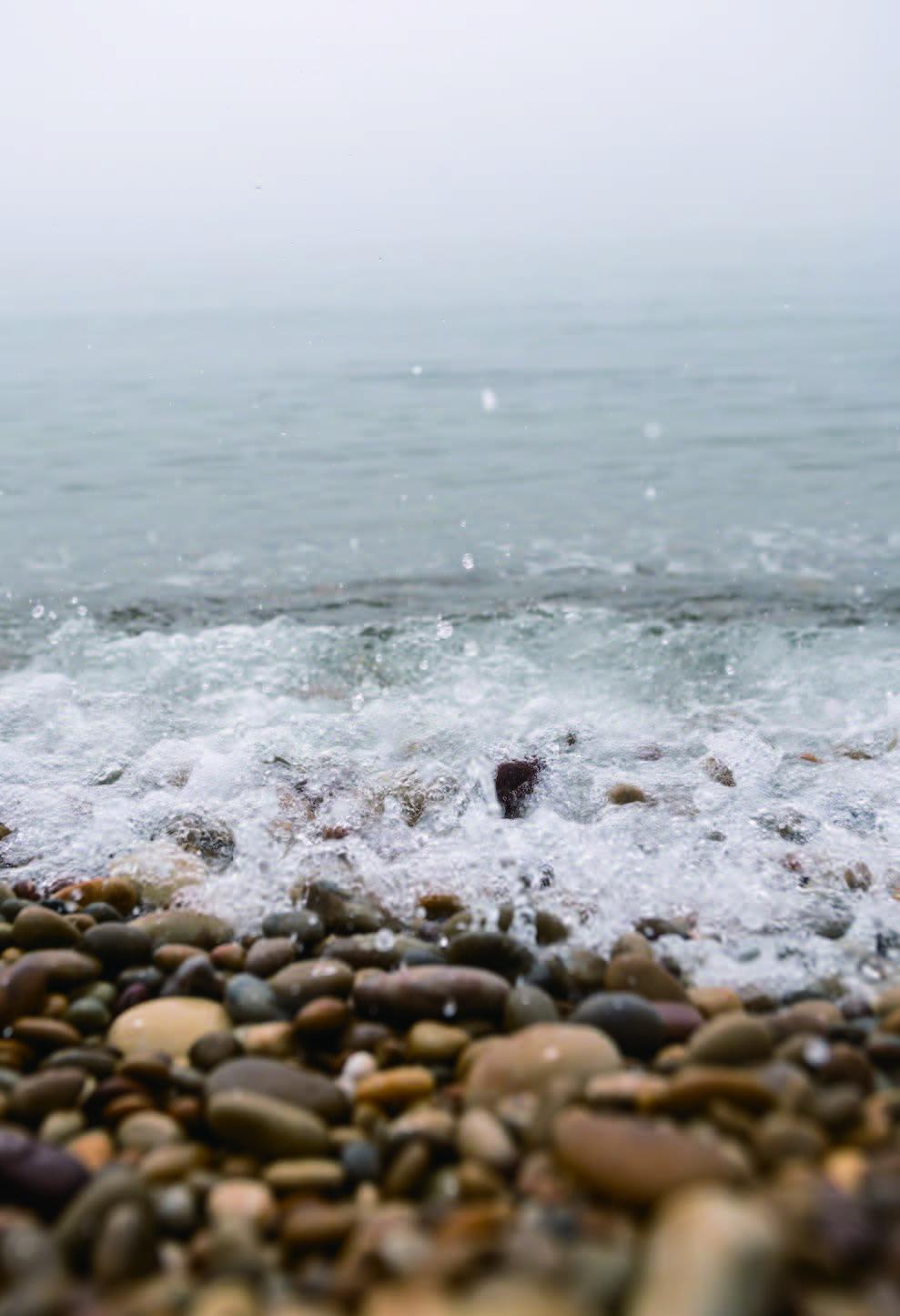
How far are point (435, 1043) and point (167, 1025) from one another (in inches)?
27.7

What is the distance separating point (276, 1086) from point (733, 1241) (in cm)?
119

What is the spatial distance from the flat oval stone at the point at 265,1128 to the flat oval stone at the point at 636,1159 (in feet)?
1.80

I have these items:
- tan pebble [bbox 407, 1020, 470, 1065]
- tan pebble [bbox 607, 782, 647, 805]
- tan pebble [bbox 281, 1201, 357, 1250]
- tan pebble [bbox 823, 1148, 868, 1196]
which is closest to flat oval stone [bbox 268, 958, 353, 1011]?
tan pebble [bbox 407, 1020, 470, 1065]

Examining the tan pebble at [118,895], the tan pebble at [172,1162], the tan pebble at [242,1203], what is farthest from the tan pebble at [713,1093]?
the tan pebble at [118,895]

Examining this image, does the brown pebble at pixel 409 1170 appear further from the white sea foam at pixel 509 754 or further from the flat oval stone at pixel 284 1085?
the white sea foam at pixel 509 754

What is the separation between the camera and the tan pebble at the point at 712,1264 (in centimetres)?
155

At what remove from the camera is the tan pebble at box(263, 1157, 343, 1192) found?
2.21 m

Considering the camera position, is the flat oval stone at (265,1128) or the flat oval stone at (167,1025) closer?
the flat oval stone at (265,1128)

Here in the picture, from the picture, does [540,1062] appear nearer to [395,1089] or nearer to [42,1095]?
[395,1089]

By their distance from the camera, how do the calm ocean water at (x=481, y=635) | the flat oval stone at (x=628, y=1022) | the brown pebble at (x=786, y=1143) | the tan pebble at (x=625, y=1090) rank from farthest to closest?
the calm ocean water at (x=481, y=635)
the flat oval stone at (x=628, y=1022)
the tan pebble at (x=625, y=1090)
the brown pebble at (x=786, y=1143)

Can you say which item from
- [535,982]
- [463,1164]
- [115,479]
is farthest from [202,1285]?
[115,479]

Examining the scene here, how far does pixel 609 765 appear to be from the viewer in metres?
5.10

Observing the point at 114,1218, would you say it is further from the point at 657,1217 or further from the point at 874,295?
the point at 874,295

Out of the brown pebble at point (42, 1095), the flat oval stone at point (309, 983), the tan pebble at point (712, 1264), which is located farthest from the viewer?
the flat oval stone at point (309, 983)
